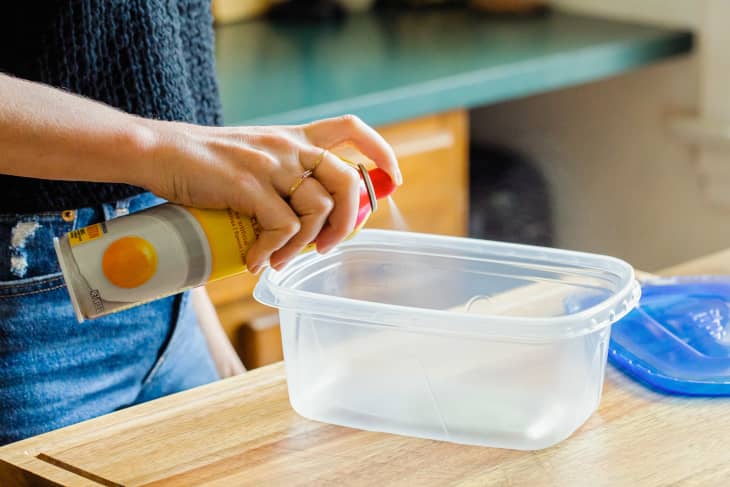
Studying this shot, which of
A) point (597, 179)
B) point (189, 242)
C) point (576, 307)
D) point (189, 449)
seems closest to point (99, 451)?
point (189, 449)

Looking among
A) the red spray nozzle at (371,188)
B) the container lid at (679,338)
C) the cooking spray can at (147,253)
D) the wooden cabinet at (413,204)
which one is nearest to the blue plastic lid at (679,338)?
the container lid at (679,338)

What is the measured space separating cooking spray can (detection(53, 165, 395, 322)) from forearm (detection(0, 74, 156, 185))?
4cm

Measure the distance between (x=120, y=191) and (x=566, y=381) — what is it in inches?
16.6

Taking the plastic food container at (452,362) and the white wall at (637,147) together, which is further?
the white wall at (637,147)

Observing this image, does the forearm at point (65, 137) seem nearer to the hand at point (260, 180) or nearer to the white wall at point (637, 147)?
the hand at point (260, 180)

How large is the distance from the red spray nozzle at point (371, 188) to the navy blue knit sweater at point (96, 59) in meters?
0.24

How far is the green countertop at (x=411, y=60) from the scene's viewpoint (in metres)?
1.58

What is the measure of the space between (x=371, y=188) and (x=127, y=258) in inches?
7.2

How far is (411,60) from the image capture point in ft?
5.87

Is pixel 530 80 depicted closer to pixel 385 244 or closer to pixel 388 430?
pixel 385 244

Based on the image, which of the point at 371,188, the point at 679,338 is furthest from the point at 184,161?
the point at 679,338

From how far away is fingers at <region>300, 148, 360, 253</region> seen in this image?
2.51 ft

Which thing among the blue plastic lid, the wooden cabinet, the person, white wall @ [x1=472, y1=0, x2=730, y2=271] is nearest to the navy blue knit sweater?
the person

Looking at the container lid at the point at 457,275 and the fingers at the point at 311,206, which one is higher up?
the fingers at the point at 311,206
